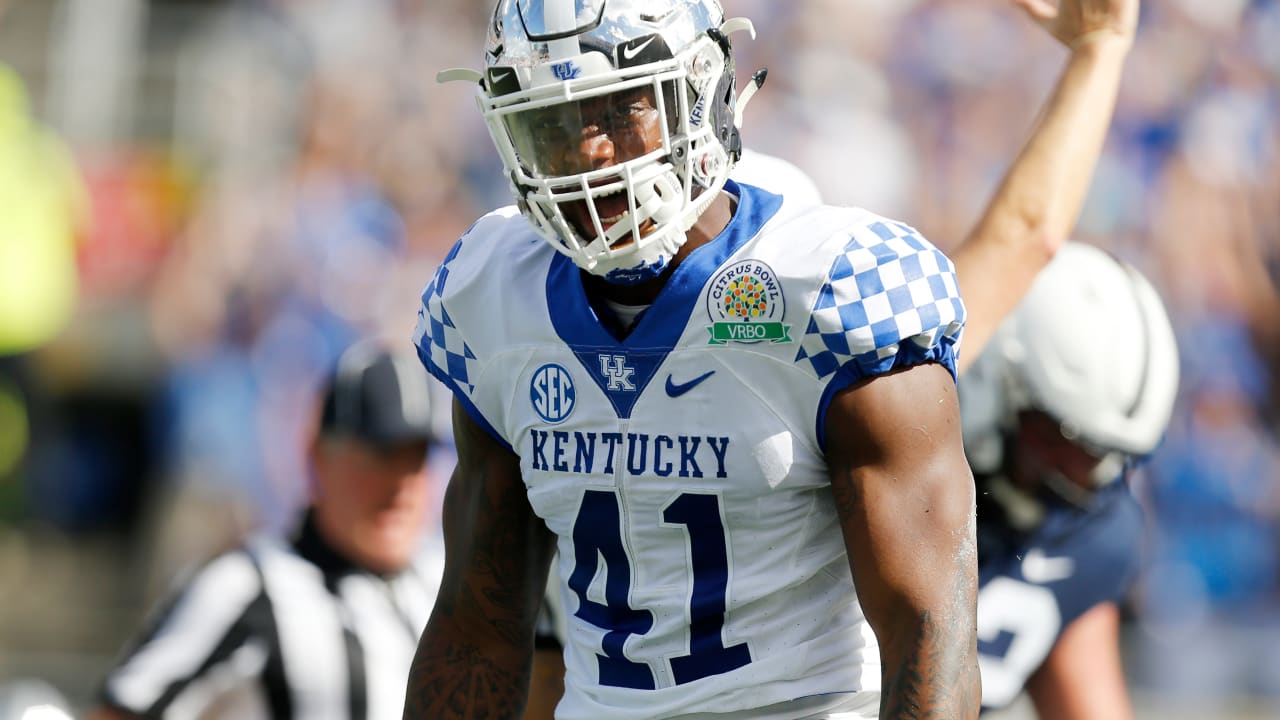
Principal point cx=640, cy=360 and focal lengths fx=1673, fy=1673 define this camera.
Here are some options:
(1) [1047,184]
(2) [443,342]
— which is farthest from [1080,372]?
(2) [443,342]

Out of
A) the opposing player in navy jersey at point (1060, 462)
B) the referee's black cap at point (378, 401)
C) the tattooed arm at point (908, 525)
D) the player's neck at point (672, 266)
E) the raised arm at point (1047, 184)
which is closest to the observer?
the tattooed arm at point (908, 525)

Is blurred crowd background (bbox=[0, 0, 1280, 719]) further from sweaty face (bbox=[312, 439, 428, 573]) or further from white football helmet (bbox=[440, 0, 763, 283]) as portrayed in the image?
white football helmet (bbox=[440, 0, 763, 283])

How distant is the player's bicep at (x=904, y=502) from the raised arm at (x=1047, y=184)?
0.88m

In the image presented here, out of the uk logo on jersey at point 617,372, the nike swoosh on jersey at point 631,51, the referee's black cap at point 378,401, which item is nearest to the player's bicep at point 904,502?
the uk logo on jersey at point 617,372

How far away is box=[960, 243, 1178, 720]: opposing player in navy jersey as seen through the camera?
12.4 feet

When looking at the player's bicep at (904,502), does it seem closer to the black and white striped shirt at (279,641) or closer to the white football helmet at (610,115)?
the white football helmet at (610,115)

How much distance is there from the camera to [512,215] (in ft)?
9.23

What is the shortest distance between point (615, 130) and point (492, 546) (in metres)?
0.75

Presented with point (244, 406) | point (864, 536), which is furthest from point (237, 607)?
point (244, 406)

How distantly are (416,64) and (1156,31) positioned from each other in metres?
3.75

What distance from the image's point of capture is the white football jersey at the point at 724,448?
2314 mm

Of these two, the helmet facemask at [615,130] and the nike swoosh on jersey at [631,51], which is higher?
the nike swoosh on jersey at [631,51]

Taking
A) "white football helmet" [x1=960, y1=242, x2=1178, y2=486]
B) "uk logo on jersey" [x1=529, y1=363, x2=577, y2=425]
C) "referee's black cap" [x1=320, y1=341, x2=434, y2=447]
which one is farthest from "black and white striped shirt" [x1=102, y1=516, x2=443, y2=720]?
"uk logo on jersey" [x1=529, y1=363, x2=577, y2=425]

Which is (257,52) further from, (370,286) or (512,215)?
(512,215)
